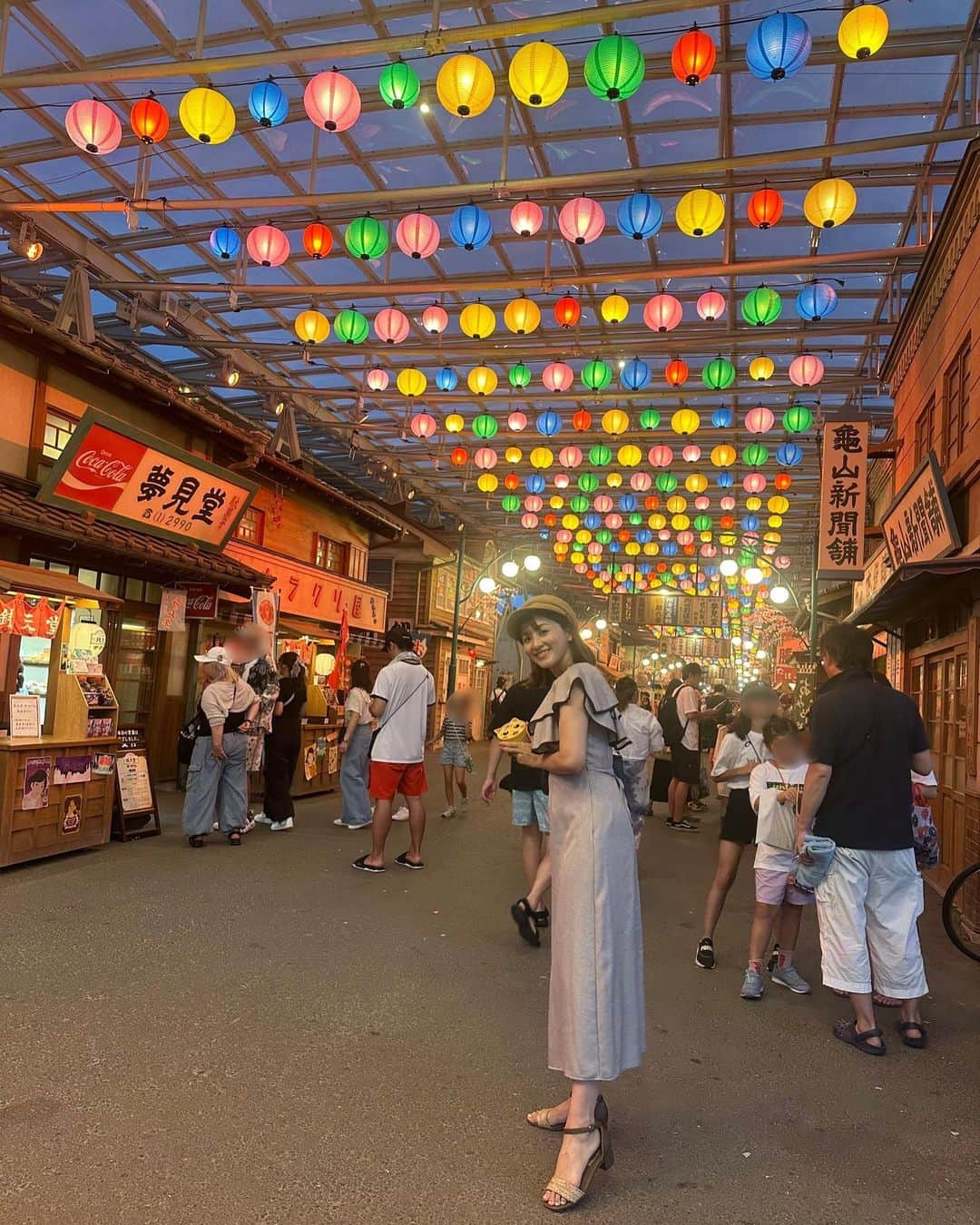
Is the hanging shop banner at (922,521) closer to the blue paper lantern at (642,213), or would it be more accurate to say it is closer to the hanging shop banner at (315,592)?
the blue paper lantern at (642,213)

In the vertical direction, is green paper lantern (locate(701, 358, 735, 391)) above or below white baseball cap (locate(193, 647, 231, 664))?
above

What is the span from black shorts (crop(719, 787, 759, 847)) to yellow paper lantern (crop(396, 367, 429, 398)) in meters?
10.0

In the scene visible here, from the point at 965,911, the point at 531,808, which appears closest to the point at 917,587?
the point at 965,911

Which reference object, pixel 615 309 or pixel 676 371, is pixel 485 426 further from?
pixel 615 309

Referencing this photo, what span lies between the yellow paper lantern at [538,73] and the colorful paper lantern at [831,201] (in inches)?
132

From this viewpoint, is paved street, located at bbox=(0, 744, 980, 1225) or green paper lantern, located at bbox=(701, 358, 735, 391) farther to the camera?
green paper lantern, located at bbox=(701, 358, 735, 391)

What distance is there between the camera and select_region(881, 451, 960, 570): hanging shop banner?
27.6ft

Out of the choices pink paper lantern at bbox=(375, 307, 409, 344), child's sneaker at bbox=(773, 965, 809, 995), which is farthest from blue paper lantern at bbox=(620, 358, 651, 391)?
child's sneaker at bbox=(773, 965, 809, 995)

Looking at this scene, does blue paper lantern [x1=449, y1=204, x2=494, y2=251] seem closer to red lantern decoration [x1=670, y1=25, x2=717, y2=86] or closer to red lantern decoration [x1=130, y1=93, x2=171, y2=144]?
red lantern decoration [x1=670, y1=25, x2=717, y2=86]

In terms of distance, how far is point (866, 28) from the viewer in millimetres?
6977

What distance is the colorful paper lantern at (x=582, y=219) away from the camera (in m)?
10.4

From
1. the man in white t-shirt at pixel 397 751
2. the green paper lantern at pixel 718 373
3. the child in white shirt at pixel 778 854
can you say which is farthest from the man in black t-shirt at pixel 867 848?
the green paper lantern at pixel 718 373

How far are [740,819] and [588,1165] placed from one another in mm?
3160

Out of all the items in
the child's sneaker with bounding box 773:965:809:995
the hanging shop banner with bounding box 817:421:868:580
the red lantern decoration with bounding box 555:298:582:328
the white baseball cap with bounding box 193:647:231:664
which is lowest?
the child's sneaker with bounding box 773:965:809:995
